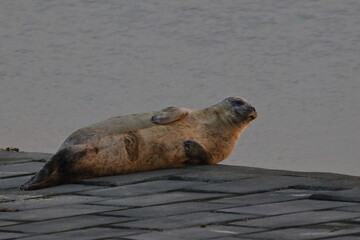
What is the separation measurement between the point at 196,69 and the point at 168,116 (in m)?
6.27

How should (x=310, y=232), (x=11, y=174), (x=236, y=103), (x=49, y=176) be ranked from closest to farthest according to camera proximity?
(x=310, y=232) → (x=49, y=176) → (x=11, y=174) → (x=236, y=103)

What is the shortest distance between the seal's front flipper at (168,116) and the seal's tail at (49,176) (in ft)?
2.57

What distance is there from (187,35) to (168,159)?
8.44m

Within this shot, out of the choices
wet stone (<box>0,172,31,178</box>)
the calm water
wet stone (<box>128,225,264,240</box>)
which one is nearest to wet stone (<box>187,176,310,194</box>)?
wet stone (<box>128,225,264,240</box>)

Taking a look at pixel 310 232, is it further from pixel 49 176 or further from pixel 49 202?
pixel 49 176

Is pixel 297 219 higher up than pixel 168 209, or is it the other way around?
pixel 168 209

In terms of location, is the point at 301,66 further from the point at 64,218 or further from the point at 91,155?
the point at 64,218

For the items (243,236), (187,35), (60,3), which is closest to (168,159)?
(243,236)

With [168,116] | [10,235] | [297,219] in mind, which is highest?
[168,116]

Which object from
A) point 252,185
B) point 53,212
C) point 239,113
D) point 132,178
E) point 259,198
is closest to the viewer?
point 53,212

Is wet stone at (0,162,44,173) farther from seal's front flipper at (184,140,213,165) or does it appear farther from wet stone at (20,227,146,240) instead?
wet stone at (20,227,146,240)

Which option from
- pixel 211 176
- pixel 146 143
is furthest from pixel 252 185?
pixel 146 143

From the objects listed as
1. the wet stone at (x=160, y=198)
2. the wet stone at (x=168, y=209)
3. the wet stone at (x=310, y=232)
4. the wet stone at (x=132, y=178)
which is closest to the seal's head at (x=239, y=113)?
the wet stone at (x=132, y=178)

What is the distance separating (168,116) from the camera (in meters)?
10.2
